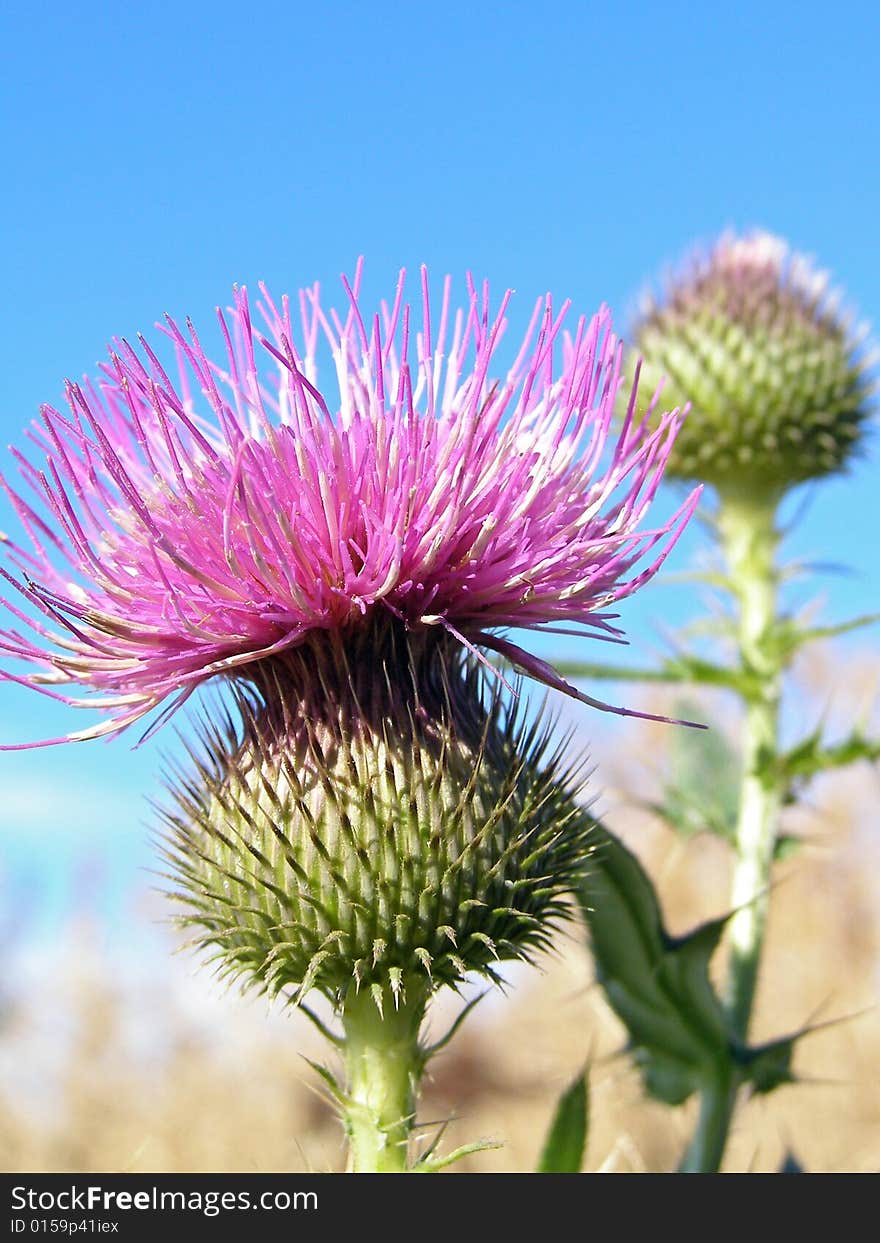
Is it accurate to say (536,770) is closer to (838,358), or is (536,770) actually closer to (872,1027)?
(838,358)

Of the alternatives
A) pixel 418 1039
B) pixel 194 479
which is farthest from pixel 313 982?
pixel 194 479

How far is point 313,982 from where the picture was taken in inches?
117

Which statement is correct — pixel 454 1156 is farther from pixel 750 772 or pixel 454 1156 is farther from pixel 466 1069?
pixel 466 1069

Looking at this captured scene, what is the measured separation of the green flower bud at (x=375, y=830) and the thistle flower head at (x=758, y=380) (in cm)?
348

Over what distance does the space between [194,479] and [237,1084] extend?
14.7 meters

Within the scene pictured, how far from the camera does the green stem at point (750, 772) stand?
4.41 m

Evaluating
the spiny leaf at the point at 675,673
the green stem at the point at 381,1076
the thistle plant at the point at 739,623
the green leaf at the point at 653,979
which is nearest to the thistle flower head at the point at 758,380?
the thistle plant at the point at 739,623

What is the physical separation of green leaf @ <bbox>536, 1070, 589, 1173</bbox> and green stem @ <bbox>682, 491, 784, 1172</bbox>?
0.63m

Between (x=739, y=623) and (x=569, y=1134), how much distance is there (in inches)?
113

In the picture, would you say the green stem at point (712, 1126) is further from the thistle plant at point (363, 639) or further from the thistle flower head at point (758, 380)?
the thistle flower head at point (758, 380)

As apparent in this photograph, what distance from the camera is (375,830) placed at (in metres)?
3.00

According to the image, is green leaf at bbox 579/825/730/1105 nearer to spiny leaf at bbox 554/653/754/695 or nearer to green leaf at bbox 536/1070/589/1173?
green leaf at bbox 536/1070/589/1173

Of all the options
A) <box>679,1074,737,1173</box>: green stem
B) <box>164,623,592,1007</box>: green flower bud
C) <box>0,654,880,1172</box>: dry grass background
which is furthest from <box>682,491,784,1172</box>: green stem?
<box>0,654,880,1172</box>: dry grass background

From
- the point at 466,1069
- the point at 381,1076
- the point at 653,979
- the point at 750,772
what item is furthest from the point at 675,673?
the point at 466,1069
